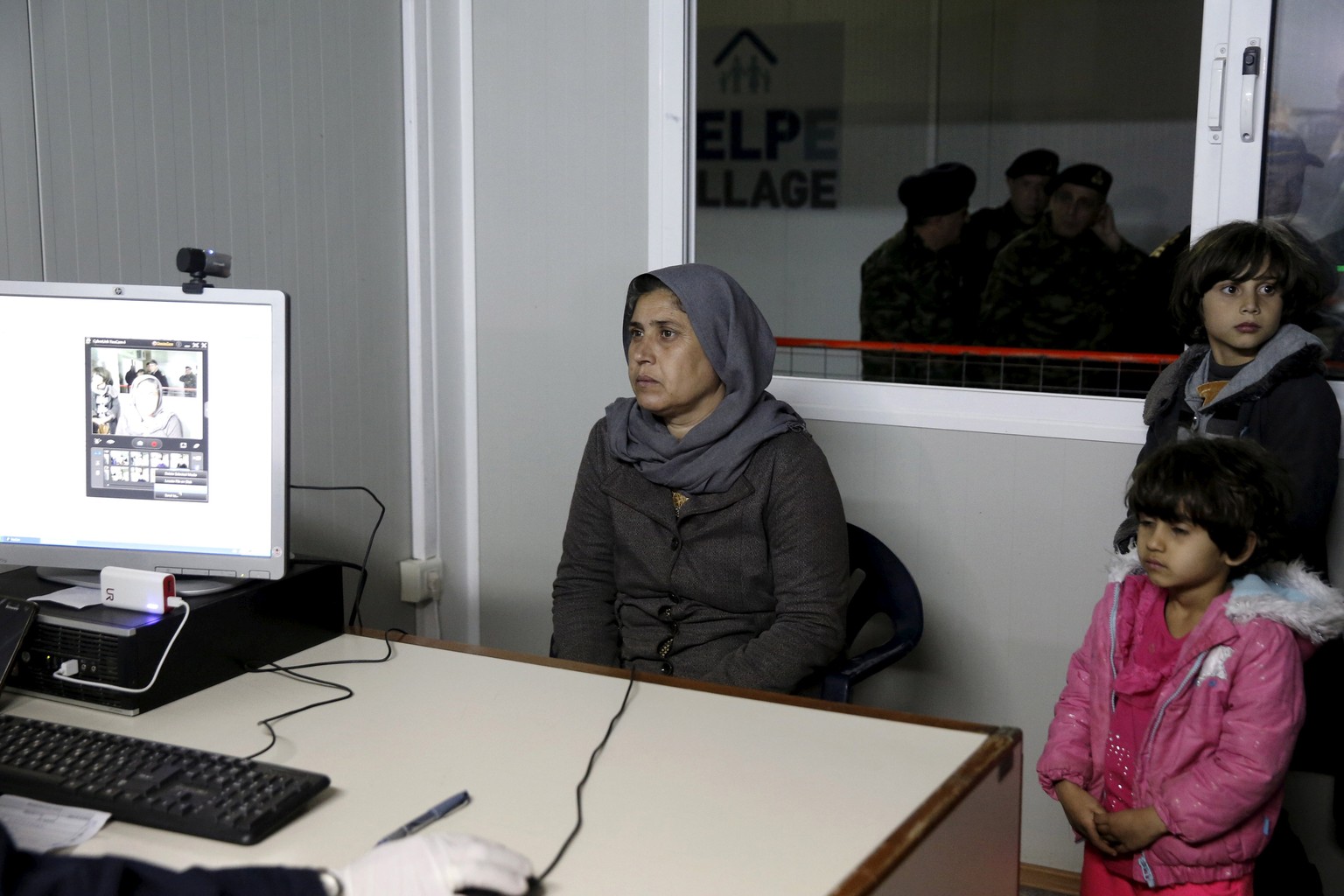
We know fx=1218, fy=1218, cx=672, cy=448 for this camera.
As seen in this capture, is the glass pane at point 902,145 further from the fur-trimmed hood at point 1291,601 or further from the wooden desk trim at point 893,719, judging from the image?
the wooden desk trim at point 893,719

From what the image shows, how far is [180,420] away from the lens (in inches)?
66.2

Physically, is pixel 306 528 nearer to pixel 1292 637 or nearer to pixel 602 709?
pixel 602 709

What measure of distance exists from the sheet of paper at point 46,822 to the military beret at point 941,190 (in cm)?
218

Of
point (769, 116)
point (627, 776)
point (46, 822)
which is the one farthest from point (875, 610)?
point (46, 822)

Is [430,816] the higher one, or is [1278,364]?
[1278,364]

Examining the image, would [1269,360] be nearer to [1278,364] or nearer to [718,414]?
[1278,364]

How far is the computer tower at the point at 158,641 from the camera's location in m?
1.54

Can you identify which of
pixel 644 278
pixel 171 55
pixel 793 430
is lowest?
pixel 793 430

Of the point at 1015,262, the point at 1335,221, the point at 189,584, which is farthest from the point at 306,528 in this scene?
the point at 1335,221

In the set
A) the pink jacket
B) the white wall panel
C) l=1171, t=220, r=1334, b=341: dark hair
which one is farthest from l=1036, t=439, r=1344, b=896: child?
the white wall panel

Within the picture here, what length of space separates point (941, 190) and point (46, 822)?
7.39ft

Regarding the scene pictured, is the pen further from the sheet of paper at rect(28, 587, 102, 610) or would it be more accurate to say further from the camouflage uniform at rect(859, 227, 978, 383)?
the camouflage uniform at rect(859, 227, 978, 383)

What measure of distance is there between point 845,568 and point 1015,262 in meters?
1.07

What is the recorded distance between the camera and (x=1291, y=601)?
67.7 inches
